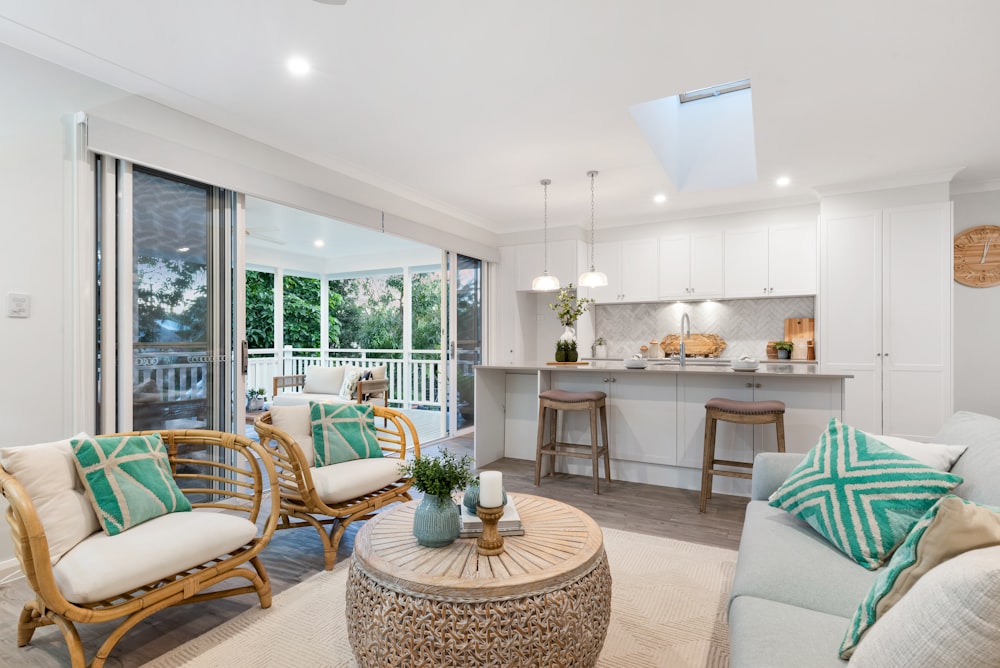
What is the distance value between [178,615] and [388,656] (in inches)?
49.0

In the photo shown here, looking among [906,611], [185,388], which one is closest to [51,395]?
[185,388]

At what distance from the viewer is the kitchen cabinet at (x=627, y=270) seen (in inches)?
229

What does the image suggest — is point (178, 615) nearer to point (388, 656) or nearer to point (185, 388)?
point (388, 656)

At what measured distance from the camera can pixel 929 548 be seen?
3.49 ft

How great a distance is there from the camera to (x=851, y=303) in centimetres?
462

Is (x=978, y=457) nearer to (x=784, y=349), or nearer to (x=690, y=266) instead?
(x=784, y=349)

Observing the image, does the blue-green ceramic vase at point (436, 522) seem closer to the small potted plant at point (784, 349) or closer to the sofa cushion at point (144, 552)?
the sofa cushion at point (144, 552)

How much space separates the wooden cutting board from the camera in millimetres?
5164

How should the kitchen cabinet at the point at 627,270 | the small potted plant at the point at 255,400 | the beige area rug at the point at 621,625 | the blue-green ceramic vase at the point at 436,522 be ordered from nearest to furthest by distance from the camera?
the blue-green ceramic vase at the point at 436,522
the beige area rug at the point at 621,625
the kitchen cabinet at the point at 627,270
the small potted plant at the point at 255,400

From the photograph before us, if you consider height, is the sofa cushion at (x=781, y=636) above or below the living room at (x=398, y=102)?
below

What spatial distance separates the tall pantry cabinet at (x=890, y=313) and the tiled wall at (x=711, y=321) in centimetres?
64

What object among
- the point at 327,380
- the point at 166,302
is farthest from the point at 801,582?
the point at 327,380

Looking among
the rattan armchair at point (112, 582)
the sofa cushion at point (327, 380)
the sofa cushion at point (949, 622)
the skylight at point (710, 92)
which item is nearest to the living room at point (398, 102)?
the skylight at point (710, 92)

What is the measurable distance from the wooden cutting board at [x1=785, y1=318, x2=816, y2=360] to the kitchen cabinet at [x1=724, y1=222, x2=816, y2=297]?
324mm
